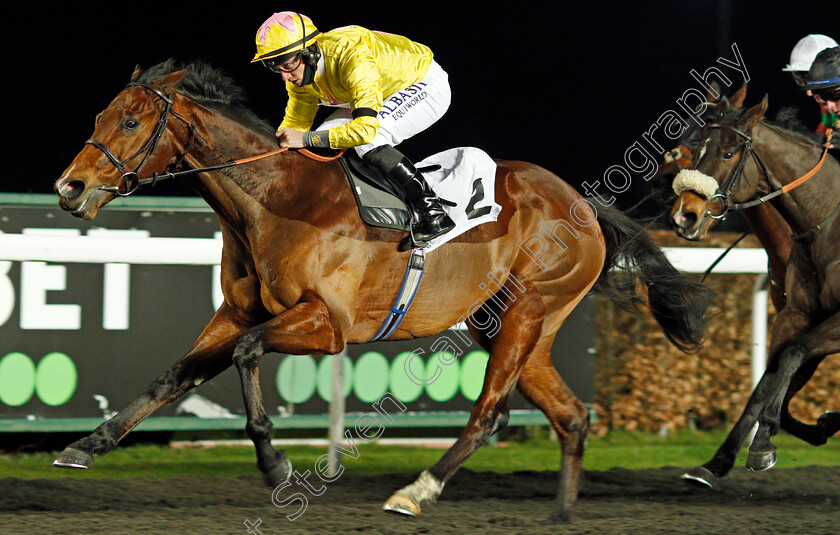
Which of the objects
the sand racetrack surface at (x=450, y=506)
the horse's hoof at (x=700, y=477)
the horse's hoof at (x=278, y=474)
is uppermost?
the horse's hoof at (x=278, y=474)

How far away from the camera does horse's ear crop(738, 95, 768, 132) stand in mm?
4094

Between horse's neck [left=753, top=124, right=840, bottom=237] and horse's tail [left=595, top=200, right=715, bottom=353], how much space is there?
1.74 ft

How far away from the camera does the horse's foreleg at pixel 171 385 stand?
126 inches

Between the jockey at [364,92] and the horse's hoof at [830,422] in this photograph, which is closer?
the jockey at [364,92]

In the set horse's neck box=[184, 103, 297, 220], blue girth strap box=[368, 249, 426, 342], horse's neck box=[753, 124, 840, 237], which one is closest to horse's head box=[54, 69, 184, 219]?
horse's neck box=[184, 103, 297, 220]

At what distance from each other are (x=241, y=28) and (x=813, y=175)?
3758mm

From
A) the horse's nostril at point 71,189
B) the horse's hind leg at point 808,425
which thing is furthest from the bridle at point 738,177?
the horse's nostril at point 71,189

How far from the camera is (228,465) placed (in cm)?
485

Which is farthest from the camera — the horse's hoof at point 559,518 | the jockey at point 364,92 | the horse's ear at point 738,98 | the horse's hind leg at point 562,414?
the horse's ear at point 738,98

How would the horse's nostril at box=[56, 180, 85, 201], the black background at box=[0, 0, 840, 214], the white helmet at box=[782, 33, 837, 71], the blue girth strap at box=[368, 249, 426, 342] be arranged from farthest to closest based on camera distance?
1. the black background at box=[0, 0, 840, 214]
2. the white helmet at box=[782, 33, 837, 71]
3. the blue girth strap at box=[368, 249, 426, 342]
4. the horse's nostril at box=[56, 180, 85, 201]

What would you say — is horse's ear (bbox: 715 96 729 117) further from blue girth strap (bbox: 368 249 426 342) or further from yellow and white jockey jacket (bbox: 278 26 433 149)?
blue girth strap (bbox: 368 249 426 342)

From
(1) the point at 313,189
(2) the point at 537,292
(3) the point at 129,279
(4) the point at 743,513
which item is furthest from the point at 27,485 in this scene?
(4) the point at 743,513

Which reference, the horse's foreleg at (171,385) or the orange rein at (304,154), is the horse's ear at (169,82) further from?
the horse's foreleg at (171,385)

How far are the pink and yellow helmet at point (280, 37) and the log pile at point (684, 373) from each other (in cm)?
270
